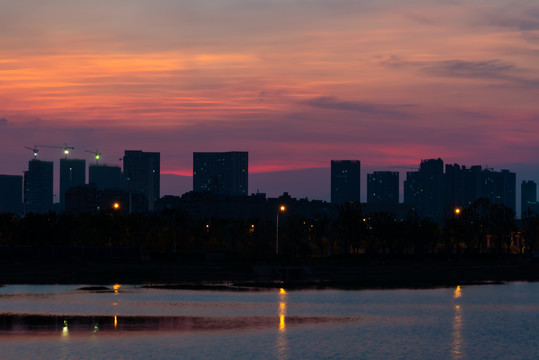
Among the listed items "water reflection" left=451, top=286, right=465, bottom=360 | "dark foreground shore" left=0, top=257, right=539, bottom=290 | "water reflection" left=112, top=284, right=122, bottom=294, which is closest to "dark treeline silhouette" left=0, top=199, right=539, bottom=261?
"dark foreground shore" left=0, top=257, right=539, bottom=290

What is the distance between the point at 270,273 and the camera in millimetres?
138375

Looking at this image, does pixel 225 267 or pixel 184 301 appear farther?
pixel 225 267

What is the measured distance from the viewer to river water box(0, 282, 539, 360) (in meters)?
56.0

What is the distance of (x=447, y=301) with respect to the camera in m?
92.7

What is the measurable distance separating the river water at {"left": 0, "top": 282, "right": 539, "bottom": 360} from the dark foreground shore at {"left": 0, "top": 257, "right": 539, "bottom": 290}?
16.4 metres

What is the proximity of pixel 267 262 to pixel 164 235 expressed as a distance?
147 ft

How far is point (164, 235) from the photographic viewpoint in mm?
191125

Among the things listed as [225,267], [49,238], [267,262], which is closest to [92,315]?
[225,267]

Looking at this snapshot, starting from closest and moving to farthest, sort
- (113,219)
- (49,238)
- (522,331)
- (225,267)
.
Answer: (522,331), (225,267), (49,238), (113,219)

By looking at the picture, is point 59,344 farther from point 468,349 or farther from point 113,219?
point 113,219

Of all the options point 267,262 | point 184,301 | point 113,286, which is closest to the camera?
point 184,301

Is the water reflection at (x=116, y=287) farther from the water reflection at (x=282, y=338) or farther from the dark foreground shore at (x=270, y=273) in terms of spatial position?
the water reflection at (x=282, y=338)

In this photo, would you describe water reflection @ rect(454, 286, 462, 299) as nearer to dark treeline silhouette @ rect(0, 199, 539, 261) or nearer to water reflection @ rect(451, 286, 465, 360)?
water reflection @ rect(451, 286, 465, 360)

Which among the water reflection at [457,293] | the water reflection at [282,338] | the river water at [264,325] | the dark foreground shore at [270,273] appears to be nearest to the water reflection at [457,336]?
the river water at [264,325]
